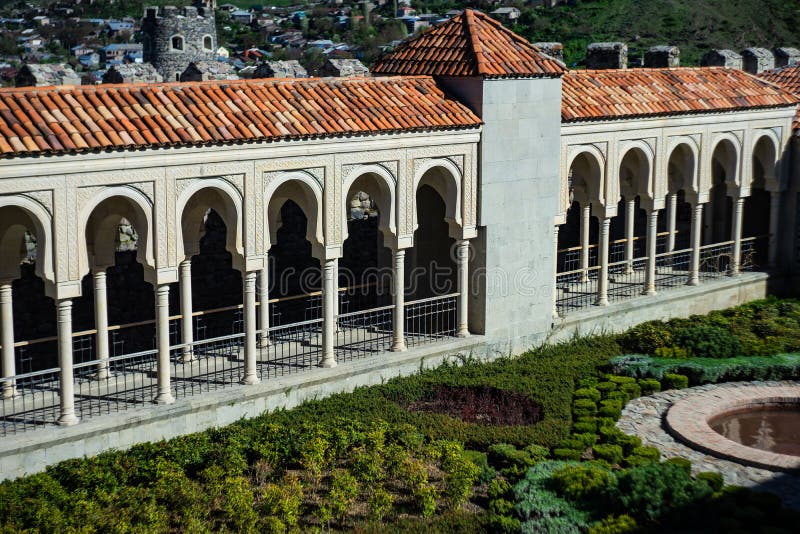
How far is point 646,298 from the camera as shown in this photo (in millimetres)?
26406

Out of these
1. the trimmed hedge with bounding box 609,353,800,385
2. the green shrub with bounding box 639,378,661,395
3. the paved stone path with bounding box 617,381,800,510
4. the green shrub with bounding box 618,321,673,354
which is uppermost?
the green shrub with bounding box 618,321,673,354

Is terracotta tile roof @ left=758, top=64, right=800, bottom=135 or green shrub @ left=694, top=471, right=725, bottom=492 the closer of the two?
green shrub @ left=694, top=471, right=725, bottom=492

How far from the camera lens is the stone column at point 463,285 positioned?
22266 millimetres

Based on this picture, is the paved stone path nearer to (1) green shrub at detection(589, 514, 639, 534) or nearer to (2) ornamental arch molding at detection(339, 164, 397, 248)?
(1) green shrub at detection(589, 514, 639, 534)

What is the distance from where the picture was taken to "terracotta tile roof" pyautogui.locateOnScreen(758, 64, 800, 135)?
3070 cm

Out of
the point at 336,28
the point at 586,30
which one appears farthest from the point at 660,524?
the point at 336,28

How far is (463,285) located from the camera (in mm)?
22453

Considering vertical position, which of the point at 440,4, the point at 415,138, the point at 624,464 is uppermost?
the point at 440,4

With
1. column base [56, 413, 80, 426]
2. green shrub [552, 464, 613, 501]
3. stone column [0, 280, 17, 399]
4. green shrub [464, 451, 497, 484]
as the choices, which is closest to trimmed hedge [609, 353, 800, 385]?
green shrub [464, 451, 497, 484]

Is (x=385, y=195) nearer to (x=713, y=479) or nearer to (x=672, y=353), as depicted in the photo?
(x=672, y=353)

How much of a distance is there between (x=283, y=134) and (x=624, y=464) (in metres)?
7.17

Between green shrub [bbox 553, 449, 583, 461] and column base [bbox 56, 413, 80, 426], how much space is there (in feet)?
22.8

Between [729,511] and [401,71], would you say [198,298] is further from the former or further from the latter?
[729,511]

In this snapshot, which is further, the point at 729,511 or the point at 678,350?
the point at 678,350
